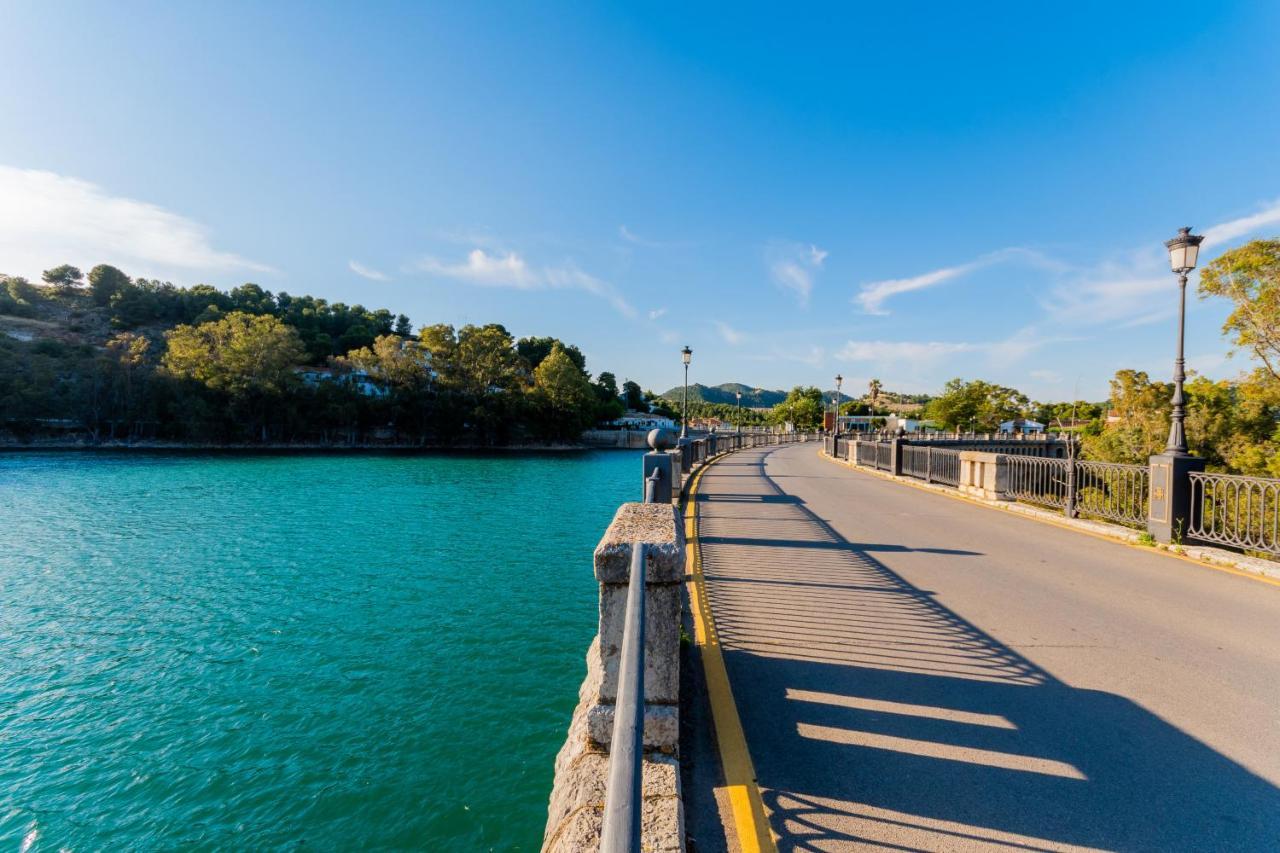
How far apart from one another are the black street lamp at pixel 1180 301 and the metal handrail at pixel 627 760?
1034cm

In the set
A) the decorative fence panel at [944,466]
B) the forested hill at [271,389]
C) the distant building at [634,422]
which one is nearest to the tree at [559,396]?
the forested hill at [271,389]

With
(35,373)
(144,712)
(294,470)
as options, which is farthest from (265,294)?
(144,712)

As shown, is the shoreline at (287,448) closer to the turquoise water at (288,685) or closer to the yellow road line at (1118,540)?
the turquoise water at (288,685)

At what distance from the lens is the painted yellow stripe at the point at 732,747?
7.79ft

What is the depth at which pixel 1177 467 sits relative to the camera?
25.5 feet

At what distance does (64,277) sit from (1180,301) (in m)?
155

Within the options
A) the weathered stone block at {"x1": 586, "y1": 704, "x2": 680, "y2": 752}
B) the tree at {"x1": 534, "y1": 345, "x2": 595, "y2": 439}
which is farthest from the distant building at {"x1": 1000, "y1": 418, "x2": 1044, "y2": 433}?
the weathered stone block at {"x1": 586, "y1": 704, "x2": 680, "y2": 752}

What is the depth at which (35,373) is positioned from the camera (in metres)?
54.9

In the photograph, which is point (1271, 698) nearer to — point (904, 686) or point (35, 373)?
point (904, 686)

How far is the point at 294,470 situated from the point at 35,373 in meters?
43.5

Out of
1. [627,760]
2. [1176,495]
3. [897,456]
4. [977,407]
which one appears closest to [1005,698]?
[627,760]

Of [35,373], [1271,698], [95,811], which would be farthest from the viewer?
[35,373]

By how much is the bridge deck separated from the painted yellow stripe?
0.07 m

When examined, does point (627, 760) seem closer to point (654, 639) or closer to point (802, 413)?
point (654, 639)
